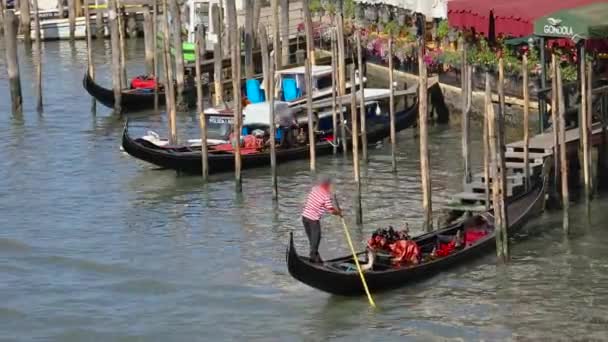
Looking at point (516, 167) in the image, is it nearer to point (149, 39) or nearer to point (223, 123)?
point (223, 123)

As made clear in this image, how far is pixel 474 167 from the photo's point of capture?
14.8 m

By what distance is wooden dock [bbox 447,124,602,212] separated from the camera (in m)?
12.2

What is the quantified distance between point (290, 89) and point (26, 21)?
1157 cm

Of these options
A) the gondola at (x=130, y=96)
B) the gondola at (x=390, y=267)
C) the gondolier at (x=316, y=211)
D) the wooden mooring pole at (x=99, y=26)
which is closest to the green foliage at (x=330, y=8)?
the gondola at (x=130, y=96)

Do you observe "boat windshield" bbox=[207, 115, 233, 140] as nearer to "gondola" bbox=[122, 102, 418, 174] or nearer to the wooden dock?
"gondola" bbox=[122, 102, 418, 174]

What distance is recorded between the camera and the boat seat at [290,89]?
57.3ft

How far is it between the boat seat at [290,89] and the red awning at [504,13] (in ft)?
6.37

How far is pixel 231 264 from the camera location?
462 inches

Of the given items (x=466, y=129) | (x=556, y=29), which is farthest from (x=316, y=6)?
(x=466, y=129)

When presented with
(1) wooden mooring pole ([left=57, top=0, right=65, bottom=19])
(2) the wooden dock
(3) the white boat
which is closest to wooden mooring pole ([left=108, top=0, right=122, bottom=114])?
(3) the white boat

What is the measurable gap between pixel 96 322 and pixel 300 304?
4.65ft

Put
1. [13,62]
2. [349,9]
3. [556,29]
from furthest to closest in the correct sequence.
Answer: [349,9], [13,62], [556,29]

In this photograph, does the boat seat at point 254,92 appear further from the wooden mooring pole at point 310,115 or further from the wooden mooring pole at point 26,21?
the wooden mooring pole at point 26,21

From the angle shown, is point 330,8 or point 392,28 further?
point 330,8
